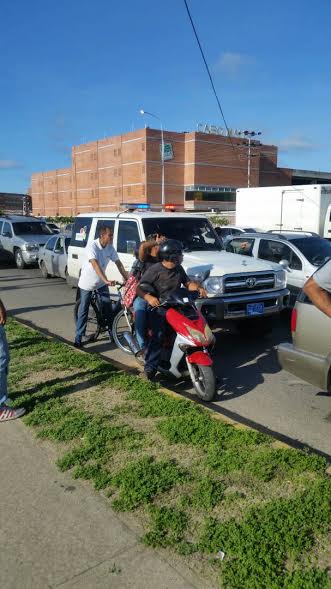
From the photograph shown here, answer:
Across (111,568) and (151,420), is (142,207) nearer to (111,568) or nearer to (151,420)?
(151,420)

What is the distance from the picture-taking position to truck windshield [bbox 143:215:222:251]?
8.34m

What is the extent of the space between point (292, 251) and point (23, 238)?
1254cm

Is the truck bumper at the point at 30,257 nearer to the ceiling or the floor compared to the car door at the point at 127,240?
nearer to the floor

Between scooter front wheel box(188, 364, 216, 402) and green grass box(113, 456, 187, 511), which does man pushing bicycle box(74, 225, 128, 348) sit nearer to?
scooter front wheel box(188, 364, 216, 402)

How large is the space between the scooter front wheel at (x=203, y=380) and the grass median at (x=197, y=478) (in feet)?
1.21

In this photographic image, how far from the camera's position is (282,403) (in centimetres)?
522

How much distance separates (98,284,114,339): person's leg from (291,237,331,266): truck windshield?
4132 mm

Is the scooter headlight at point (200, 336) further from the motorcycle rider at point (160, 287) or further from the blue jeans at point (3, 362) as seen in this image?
the blue jeans at point (3, 362)

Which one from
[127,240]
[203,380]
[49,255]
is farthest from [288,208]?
[203,380]

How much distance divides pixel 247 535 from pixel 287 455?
1.01m

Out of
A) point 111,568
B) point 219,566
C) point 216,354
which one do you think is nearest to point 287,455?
point 219,566

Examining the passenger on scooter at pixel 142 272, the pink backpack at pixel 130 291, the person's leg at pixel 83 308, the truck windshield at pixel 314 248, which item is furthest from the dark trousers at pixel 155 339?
the truck windshield at pixel 314 248

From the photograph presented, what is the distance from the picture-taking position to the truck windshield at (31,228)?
20.1 m

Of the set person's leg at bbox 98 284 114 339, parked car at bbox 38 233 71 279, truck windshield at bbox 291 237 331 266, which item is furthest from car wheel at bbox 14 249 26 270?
person's leg at bbox 98 284 114 339
